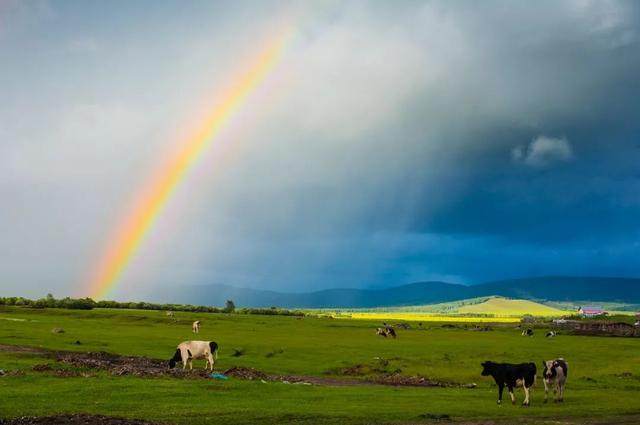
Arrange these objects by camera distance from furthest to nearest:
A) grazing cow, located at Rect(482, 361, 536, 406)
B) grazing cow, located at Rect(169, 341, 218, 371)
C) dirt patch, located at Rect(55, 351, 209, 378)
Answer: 1. grazing cow, located at Rect(169, 341, 218, 371)
2. dirt patch, located at Rect(55, 351, 209, 378)
3. grazing cow, located at Rect(482, 361, 536, 406)

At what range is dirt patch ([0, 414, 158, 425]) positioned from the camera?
25.2 metres

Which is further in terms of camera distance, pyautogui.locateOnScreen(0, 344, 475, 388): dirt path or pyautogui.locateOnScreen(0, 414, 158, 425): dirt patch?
pyautogui.locateOnScreen(0, 344, 475, 388): dirt path

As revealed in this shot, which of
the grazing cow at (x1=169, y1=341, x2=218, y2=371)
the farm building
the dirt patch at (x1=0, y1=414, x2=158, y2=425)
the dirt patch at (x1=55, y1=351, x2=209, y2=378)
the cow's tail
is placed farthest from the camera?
the farm building

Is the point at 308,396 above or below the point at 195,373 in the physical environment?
below

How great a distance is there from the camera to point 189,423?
84.0 ft

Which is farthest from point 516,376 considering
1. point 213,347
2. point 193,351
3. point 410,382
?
point 193,351

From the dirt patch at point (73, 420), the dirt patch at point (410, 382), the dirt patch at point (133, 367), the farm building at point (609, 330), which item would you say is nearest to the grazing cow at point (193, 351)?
the dirt patch at point (133, 367)

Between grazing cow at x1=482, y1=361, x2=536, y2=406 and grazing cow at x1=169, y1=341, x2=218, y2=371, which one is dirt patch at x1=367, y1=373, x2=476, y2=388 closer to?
grazing cow at x1=482, y1=361, x2=536, y2=406

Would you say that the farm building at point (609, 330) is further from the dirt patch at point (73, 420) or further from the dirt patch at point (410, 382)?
the dirt patch at point (73, 420)

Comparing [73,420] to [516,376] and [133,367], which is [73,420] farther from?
[516,376]

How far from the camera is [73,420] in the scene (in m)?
25.6

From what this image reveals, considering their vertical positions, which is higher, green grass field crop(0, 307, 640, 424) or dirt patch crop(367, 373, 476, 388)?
green grass field crop(0, 307, 640, 424)

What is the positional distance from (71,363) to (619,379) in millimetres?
44246

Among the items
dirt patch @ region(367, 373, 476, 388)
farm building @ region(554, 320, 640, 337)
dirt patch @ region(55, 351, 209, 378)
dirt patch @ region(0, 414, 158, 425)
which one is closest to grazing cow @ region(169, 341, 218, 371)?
dirt patch @ region(55, 351, 209, 378)
